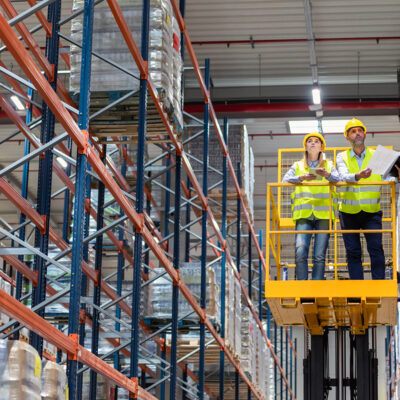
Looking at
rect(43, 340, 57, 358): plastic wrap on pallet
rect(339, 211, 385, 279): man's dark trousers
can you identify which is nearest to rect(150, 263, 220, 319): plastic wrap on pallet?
rect(43, 340, 57, 358): plastic wrap on pallet

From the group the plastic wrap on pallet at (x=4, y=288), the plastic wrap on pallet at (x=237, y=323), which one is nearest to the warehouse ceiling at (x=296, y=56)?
the plastic wrap on pallet at (x=237, y=323)

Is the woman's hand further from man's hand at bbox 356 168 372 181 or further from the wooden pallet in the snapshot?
the wooden pallet

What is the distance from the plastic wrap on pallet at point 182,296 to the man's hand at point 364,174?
3.35 m

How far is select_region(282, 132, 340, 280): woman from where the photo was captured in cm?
1254

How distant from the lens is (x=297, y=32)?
19.1 meters

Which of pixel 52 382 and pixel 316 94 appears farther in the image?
pixel 316 94

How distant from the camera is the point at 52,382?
21.4ft

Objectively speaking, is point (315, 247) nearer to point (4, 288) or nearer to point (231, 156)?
point (4, 288)

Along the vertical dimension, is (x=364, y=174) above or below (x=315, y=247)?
above

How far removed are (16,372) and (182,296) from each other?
853 cm

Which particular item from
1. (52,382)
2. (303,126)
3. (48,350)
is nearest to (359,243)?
(48,350)

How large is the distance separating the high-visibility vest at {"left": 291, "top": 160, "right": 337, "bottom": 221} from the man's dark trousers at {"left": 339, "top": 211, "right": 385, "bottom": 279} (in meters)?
0.39

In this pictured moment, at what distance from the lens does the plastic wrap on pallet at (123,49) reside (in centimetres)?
1009

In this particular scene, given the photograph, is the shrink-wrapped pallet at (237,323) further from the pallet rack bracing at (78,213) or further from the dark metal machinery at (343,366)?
the dark metal machinery at (343,366)
